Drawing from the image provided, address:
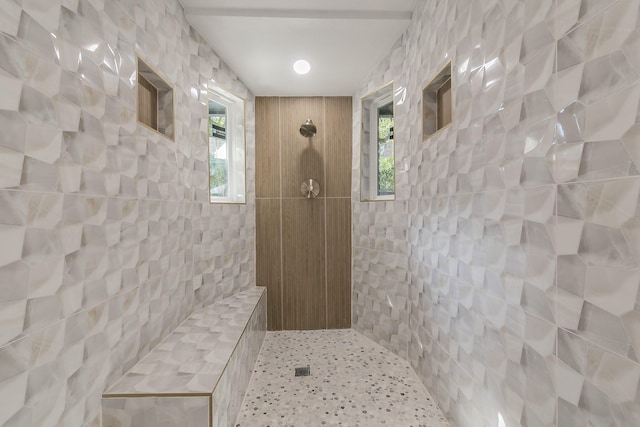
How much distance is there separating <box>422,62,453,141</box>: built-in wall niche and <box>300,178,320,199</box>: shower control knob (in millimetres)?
1304

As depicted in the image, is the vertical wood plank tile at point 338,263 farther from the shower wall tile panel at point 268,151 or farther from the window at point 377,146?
the shower wall tile panel at point 268,151

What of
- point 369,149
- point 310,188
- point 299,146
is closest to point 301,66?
point 299,146

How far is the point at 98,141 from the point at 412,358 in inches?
88.7

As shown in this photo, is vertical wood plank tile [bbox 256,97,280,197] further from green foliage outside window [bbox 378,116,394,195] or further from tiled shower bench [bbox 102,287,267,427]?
tiled shower bench [bbox 102,287,267,427]

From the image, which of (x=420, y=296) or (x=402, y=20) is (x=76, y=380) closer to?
(x=420, y=296)

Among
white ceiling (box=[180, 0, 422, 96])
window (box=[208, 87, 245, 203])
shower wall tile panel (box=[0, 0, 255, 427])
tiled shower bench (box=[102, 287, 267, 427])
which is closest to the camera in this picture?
shower wall tile panel (box=[0, 0, 255, 427])

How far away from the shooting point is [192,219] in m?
1.99

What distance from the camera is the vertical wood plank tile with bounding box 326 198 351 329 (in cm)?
294

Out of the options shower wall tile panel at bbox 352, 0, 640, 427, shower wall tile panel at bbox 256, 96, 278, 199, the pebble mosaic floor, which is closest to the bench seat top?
the pebble mosaic floor

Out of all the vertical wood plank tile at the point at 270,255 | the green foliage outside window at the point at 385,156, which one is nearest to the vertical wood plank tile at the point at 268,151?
the vertical wood plank tile at the point at 270,255

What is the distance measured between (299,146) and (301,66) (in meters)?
0.77

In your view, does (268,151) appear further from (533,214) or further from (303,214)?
(533,214)

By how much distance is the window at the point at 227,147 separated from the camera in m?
2.56

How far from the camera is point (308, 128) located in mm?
2811
